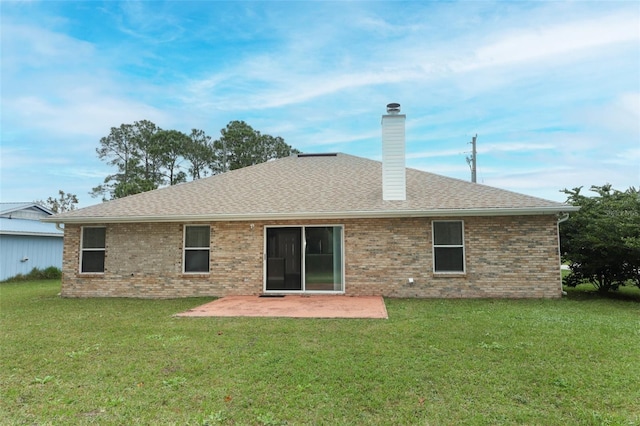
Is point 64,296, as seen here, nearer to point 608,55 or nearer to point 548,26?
point 548,26

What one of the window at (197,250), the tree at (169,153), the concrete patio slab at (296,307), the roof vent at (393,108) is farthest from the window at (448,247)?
the tree at (169,153)

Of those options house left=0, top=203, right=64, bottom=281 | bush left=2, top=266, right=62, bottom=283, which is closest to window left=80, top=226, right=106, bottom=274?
house left=0, top=203, right=64, bottom=281

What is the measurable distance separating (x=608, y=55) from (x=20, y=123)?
76.6 feet

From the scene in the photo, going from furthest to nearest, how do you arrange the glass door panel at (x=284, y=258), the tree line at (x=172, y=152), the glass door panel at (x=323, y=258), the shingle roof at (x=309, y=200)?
1. the tree line at (x=172, y=152)
2. the glass door panel at (x=284, y=258)
3. the glass door panel at (x=323, y=258)
4. the shingle roof at (x=309, y=200)

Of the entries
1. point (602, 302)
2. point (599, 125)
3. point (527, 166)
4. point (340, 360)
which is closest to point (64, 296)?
point (340, 360)

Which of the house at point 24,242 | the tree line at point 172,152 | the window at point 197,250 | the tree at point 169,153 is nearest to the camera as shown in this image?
the window at point 197,250

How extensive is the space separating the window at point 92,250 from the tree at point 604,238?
14.0 metres

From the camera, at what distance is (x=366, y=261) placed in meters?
10.1

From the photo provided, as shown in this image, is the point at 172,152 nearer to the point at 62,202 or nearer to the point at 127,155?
the point at 127,155

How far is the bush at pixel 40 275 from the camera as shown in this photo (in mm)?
17375

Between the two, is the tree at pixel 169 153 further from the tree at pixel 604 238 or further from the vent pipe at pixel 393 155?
the tree at pixel 604 238

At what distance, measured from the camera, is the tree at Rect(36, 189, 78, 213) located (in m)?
37.5

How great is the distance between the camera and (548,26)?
10469 mm

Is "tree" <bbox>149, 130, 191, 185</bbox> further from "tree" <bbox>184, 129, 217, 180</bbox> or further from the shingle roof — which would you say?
the shingle roof
